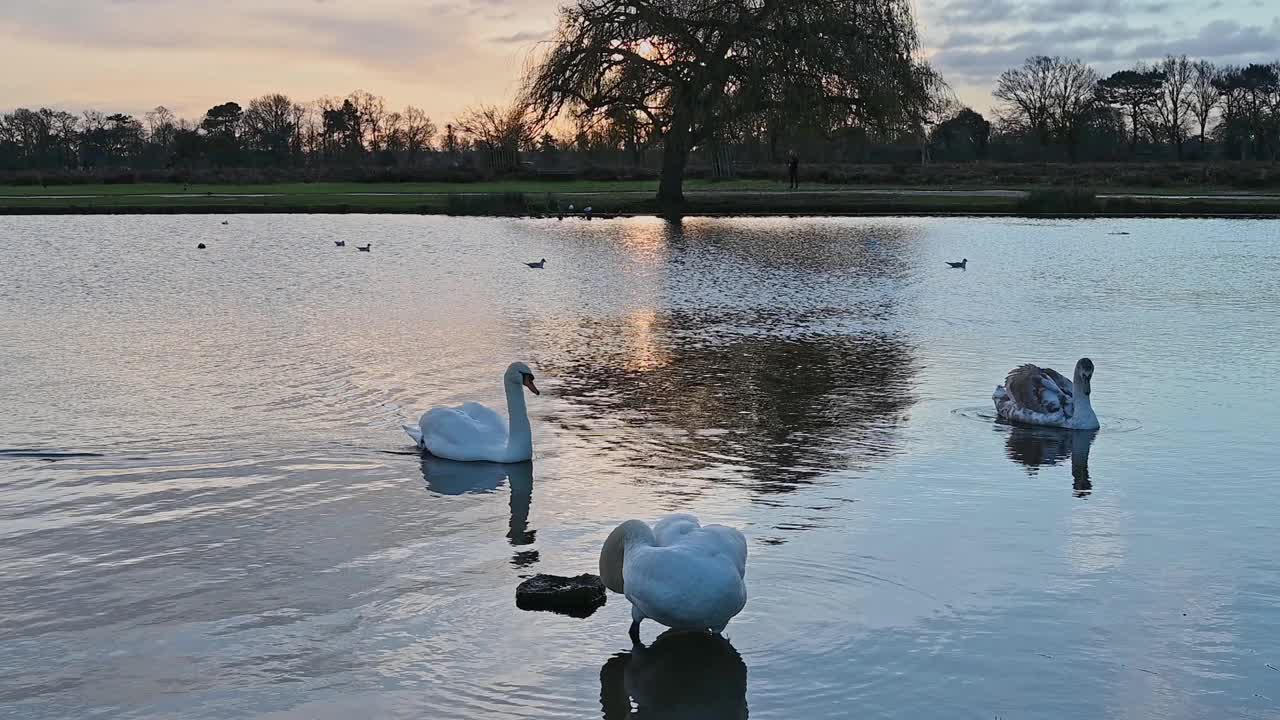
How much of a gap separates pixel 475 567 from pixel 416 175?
66.1 meters

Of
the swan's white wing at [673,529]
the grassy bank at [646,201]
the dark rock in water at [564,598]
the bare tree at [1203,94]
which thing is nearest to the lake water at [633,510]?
the dark rock in water at [564,598]

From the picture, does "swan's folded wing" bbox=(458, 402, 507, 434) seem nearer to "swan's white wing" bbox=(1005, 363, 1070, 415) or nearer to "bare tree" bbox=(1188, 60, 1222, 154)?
"swan's white wing" bbox=(1005, 363, 1070, 415)

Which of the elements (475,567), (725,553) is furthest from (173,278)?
(725,553)

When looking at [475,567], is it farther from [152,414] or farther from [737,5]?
[737,5]

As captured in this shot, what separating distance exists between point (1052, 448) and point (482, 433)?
15.9 ft

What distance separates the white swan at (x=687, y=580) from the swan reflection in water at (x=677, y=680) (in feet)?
0.44

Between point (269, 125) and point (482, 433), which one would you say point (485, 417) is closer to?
point (482, 433)

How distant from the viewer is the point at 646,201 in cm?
4906

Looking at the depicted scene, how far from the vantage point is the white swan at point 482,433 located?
10930 millimetres

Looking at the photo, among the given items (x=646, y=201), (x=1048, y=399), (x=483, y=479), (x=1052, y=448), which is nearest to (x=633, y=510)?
(x=483, y=479)

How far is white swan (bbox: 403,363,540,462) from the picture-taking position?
1093cm

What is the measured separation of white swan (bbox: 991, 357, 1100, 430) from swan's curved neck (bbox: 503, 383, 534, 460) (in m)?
4.64

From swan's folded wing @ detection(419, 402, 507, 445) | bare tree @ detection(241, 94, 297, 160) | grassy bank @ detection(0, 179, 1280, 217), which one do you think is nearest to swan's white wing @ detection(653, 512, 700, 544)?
swan's folded wing @ detection(419, 402, 507, 445)

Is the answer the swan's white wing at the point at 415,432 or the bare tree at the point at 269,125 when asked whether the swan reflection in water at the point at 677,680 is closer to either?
the swan's white wing at the point at 415,432
